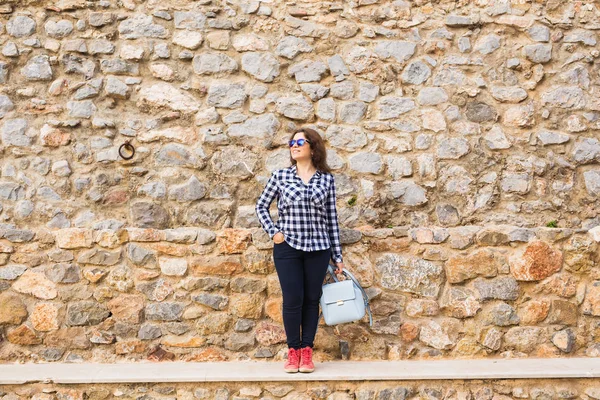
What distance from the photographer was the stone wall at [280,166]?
13.3 feet

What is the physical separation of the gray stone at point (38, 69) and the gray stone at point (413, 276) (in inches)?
102

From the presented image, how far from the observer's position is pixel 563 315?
4.04m

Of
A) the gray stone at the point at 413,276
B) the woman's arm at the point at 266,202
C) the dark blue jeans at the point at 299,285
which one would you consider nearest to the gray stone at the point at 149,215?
the woman's arm at the point at 266,202

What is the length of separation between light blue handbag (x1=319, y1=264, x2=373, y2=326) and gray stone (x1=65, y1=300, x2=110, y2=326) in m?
1.47

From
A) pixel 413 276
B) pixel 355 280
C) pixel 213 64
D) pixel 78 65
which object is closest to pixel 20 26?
pixel 78 65

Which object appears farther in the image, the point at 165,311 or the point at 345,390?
the point at 165,311

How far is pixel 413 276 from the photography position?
407 centimetres

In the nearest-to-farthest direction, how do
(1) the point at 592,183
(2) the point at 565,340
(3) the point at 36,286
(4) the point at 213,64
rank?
(2) the point at 565,340
(3) the point at 36,286
(1) the point at 592,183
(4) the point at 213,64

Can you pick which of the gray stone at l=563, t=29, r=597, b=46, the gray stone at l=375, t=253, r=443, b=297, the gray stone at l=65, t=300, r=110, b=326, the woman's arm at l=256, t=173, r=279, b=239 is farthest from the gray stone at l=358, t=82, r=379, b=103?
the gray stone at l=65, t=300, r=110, b=326

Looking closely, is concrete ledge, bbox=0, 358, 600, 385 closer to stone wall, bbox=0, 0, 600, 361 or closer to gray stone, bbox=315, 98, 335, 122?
stone wall, bbox=0, 0, 600, 361

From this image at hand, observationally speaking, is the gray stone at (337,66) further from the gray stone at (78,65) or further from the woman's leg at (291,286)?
the gray stone at (78,65)

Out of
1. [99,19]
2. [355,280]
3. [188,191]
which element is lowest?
[355,280]

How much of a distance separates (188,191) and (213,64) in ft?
2.91

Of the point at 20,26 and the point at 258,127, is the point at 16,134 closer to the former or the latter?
the point at 20,26
